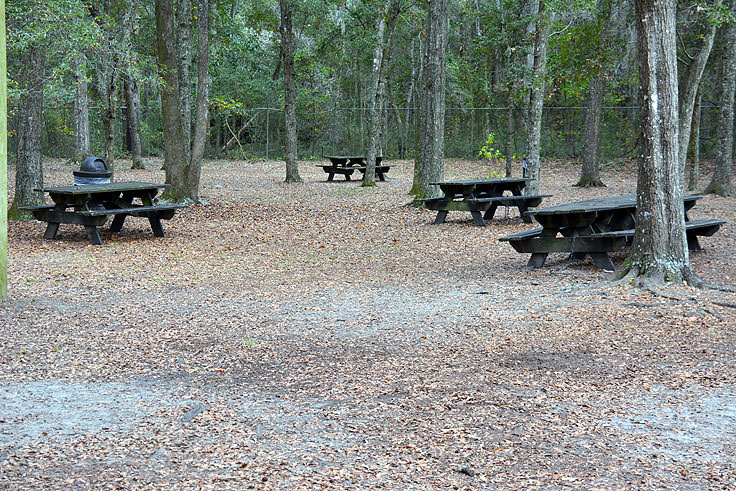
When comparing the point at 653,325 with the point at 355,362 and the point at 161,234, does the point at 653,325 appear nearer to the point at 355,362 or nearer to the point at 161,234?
the point at 355,362

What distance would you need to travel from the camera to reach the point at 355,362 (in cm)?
521

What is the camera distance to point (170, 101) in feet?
48.5

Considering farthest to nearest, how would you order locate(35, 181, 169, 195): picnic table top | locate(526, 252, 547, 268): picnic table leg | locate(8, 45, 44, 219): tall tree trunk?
locate(8, 45, 44, 219): tall tree trunk, locate(35, 181, 169, 195): picnic table top, locate(526, 252, 547, 268): picnic table leg

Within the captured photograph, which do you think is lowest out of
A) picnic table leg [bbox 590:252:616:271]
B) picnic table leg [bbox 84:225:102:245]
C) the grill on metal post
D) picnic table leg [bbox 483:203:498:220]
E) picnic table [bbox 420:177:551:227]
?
picnic table leg [bbox 84:225:102:245]

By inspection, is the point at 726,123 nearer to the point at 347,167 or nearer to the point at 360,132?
the point at 347,167

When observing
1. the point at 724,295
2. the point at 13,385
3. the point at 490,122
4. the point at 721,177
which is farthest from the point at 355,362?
the point at 490,122

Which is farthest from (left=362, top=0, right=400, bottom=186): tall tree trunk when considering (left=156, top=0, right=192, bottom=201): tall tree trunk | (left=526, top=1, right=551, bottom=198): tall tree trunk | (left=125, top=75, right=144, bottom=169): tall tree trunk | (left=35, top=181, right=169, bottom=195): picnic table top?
(left=35, top=181, right=169, bottom=195): picnic table top

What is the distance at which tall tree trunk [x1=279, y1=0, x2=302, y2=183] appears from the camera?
21.6 m

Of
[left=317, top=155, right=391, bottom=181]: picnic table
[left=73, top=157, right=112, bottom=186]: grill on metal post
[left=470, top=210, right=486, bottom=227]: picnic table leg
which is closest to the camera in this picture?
[left=73, top=157, right=112, bottom=186]: grill on metal post

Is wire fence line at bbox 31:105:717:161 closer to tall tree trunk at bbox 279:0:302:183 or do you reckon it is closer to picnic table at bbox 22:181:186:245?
tall tree trunk at bbox 279:0:302:183

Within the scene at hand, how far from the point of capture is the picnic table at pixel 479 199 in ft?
41.9

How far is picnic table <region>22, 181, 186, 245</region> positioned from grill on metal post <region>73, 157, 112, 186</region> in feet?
0.80

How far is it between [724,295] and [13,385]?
594cm

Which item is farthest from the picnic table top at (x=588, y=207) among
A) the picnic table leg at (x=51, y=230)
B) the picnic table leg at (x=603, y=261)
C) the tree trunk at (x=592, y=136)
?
the tree trunk at (x=592, y=136)
